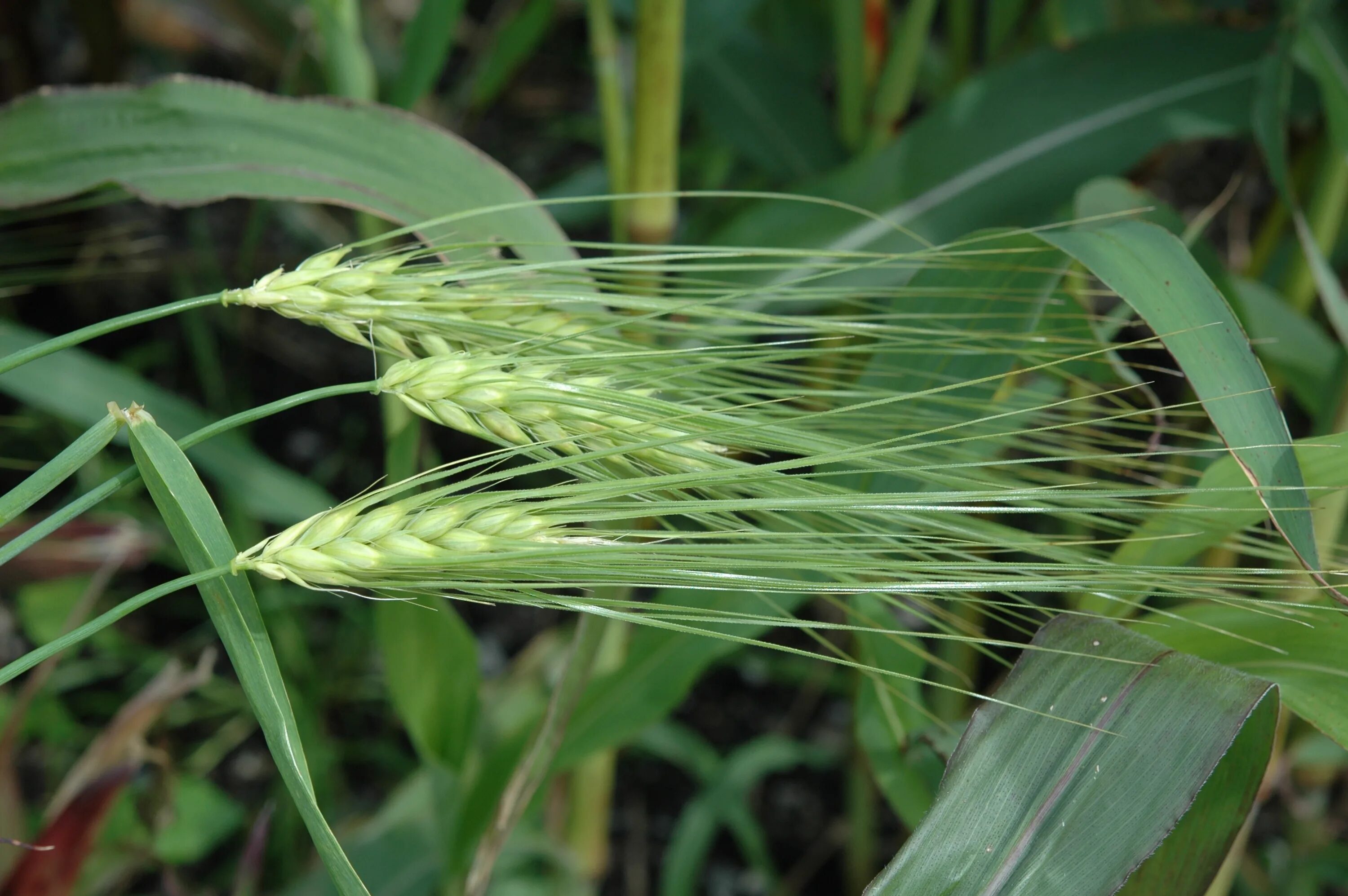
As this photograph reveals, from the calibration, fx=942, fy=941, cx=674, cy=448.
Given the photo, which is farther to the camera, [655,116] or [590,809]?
[590,809]

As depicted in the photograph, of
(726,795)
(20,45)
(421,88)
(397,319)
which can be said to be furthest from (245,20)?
(726,795)

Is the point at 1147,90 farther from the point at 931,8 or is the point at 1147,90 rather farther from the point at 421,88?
the point at 421,88

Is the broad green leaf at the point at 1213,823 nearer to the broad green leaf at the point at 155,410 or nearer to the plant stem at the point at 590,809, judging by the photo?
the plant stem at the point at 590,809

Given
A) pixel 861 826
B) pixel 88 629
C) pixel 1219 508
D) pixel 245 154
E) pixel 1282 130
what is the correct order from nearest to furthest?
pixel 88 629
pixel 1219 508
pixel 245 154
pixel 1282 130
pixel 861 826

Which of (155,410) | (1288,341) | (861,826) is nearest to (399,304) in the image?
(155,410)

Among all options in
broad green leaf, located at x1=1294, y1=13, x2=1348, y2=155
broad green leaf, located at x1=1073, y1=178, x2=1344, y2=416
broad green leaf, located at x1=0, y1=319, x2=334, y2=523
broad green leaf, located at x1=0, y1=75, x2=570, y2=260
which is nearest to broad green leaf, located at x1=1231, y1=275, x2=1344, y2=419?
broad green leaf, located at x1=1073, y1=178, x2=1344, y2=416

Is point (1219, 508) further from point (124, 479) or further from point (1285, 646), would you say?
point (124, 479)

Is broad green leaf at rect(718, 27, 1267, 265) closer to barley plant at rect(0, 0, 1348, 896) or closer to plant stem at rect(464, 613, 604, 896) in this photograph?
barley plant at rect(0, 0, 1348, 896)
